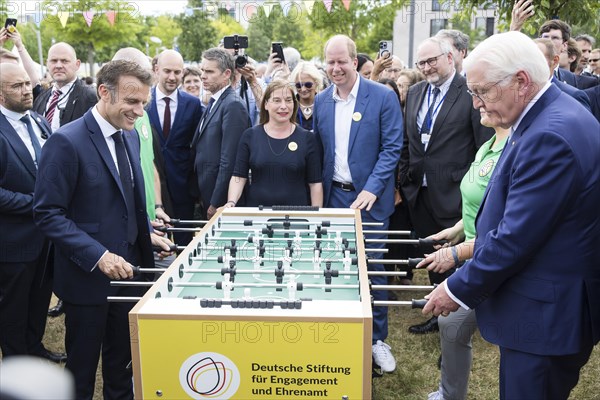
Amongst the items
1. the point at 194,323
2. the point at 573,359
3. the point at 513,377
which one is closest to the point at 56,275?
the point at 194,323

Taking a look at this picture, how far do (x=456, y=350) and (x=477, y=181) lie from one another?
3.34 feet

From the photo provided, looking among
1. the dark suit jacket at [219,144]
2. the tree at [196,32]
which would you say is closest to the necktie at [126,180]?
the dark suit jacket at [219,144]

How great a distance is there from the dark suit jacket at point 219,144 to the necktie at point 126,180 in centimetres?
180

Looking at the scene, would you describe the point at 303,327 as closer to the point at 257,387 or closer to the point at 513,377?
the point at 257,387

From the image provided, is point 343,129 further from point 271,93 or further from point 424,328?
point 424,328

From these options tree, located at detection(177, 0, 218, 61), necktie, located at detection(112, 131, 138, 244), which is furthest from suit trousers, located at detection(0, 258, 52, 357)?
tree, located at detection(177, 0, 218, 61)

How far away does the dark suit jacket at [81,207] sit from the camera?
3.22 meters

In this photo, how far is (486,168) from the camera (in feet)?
11.8

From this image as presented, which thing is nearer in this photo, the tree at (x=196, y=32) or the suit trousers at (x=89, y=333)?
the suit trousers at (x=89, y=333)

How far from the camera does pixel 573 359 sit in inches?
104

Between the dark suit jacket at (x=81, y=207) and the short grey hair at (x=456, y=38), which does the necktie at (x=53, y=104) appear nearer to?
the dark suit jacket at (x=81, y=207)

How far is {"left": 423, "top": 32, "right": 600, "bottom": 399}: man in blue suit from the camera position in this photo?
2.40 meters

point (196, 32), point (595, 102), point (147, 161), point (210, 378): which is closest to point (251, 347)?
point (210, 378)

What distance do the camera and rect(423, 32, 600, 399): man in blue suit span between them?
10.7 ft
